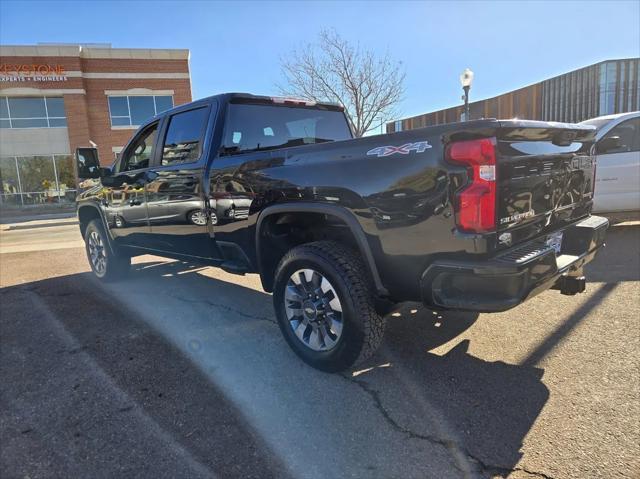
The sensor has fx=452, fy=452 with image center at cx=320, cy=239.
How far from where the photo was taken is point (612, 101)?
14.7 m

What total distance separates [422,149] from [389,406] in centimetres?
155

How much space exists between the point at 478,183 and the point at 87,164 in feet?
15.9

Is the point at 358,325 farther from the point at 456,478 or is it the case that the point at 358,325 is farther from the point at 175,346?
the point at 175,346

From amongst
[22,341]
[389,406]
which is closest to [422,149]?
[389,406]

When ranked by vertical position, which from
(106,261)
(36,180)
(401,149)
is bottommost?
(106,261)

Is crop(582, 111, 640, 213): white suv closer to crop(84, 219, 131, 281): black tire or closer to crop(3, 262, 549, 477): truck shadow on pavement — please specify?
crop(3, 262, 549, 477): truck shadow on pavement

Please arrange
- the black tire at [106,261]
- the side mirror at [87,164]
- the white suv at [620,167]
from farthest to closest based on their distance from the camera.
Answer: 1. the white suv at [620,167]
2. the black tire at [106,261]
3. the side mirror at [87,164]

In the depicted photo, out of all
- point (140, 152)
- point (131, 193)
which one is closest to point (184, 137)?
point (140, 152)

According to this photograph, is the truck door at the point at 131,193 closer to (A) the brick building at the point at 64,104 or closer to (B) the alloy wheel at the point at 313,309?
(B) the alloy wheel at the point at 313,309

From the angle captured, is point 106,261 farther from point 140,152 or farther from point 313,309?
point 313,309

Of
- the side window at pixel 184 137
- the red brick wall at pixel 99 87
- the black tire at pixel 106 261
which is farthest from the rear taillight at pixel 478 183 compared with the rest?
the red brick wall at pixel 99 87

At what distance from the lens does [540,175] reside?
2750 millimetres

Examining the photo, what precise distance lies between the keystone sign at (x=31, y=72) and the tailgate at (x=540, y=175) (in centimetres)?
2756

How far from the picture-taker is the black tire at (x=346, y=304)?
115 inches
